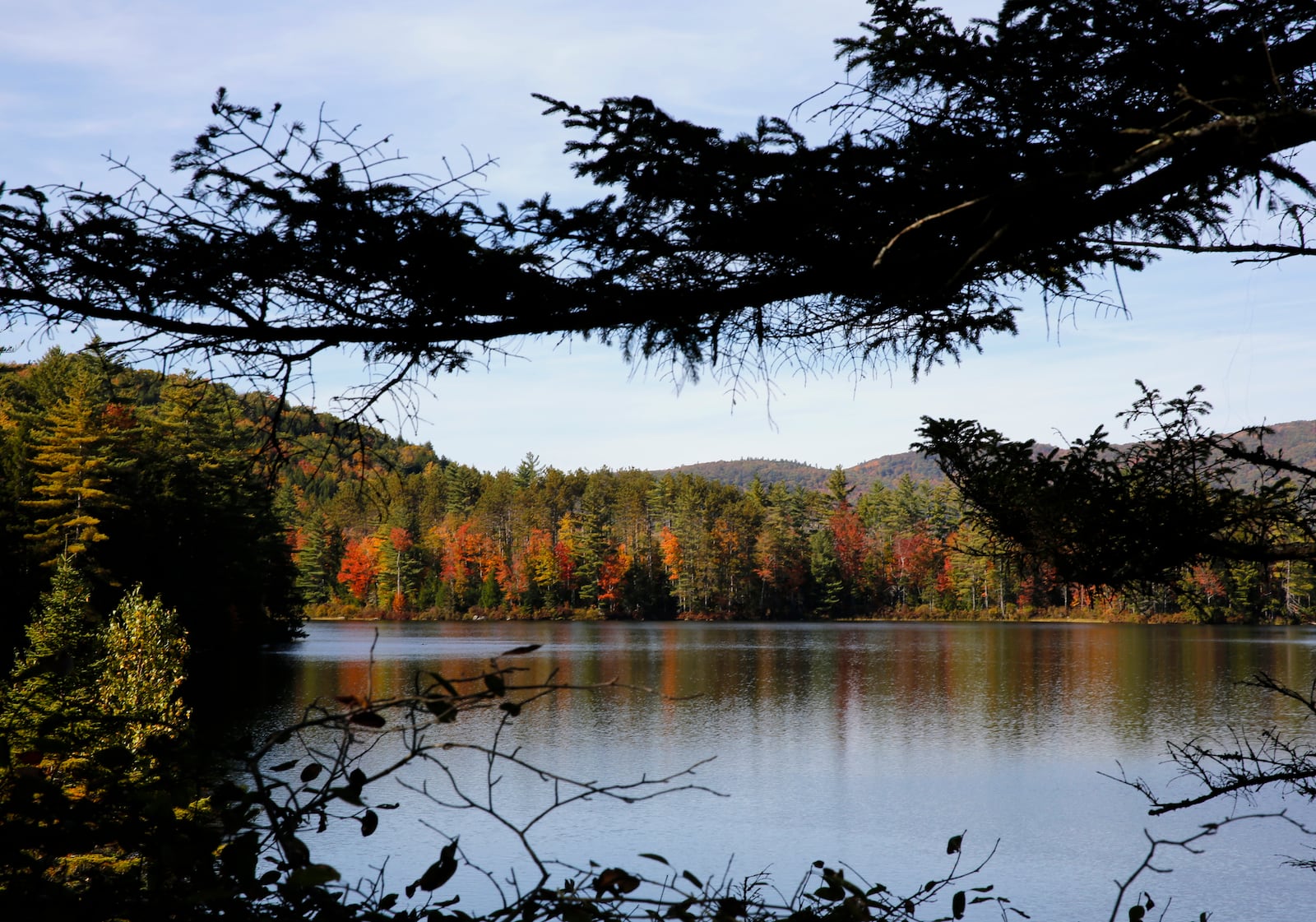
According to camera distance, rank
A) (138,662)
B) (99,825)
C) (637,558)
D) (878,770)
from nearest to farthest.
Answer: (99,825) → (138,662) → (878,770) → (637,558)

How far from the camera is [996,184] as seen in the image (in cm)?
253

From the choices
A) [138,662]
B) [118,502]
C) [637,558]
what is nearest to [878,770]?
[138,662]

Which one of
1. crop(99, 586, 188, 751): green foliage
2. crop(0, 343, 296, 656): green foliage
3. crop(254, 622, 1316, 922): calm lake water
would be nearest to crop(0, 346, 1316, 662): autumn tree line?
crop(0, 343, 296, 656): green foliage

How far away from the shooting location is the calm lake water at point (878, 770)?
35.3 feet

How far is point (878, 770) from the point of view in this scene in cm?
1535

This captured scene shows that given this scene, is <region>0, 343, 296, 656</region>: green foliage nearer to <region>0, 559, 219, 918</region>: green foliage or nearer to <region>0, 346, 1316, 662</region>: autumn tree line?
<region>0, 346, 1316, 662</region>: autumn tree line

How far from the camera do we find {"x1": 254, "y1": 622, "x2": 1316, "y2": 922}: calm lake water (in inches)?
424

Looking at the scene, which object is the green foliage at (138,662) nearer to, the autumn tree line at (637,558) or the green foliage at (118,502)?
the green foliage at (118,502)

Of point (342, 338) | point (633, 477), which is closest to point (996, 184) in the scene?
point (342, 338)

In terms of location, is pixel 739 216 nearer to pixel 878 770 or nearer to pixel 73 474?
pixel 878 770

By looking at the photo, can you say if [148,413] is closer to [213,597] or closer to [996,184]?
[213,597]

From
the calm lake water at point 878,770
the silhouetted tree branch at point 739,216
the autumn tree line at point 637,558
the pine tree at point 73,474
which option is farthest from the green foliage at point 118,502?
the silhouetted tree branch at point 739,216

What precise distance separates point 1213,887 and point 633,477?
63222mm

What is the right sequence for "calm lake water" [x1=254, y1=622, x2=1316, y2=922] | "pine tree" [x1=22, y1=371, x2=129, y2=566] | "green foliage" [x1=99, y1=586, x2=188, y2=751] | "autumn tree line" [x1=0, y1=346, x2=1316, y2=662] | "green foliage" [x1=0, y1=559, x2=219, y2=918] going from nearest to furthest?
"green foliage" [x1=0, y1=559, x2=219, y2=918] → "calm lake water" [x1=254, y1=622, x2=1316, y2=922] → "green foliage" [x1=99, y1=586, x2=188, y2=751] → "pine tree" [x1=22, y1=371, x2=129, y2=566] → "autumn tree line" [x1=0, y1=346, x2=1316, y2=662]
